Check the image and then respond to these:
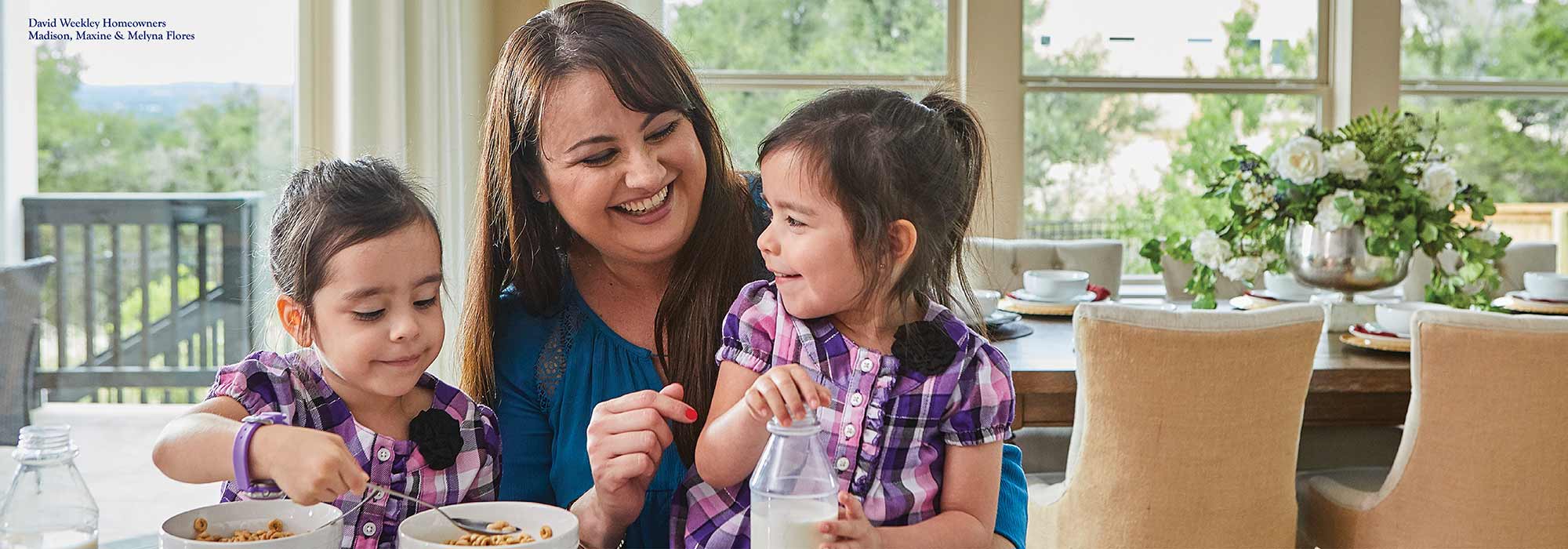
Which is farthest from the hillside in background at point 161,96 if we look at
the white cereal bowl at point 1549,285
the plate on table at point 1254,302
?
the white cereal bowl at point 1549,285

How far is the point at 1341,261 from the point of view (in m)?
3.23

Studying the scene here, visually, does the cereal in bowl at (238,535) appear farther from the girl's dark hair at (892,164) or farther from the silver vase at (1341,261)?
the silver vase at (1341,261)

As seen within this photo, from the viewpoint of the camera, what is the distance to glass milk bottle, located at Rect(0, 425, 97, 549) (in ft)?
2.91

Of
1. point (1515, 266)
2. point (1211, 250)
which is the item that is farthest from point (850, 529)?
point (1515, 266)

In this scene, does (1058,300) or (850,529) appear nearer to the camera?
(850,529)

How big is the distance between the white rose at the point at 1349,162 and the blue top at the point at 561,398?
199cm

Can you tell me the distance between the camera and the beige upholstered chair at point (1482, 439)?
239 centimetres

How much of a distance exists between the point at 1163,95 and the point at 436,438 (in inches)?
183

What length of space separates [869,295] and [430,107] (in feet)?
6.77

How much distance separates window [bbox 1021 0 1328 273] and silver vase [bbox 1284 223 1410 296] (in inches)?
83.8

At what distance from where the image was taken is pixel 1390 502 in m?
2.63

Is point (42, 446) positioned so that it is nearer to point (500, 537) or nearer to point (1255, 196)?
point (500, 537)

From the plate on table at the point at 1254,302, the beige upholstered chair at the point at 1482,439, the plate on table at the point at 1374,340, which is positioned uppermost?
the plate on table at the point at 1254,302

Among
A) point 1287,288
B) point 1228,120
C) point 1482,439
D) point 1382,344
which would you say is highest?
point 1228,120
